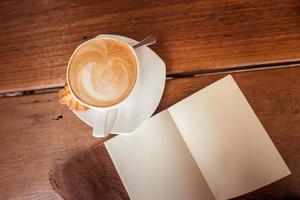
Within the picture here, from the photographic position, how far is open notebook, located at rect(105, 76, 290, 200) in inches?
23.2

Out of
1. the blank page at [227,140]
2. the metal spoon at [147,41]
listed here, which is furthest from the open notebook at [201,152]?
the metal spoon at [147,41]

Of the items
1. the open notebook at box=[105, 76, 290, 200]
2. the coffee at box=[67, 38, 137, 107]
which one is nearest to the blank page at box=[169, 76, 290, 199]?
the open notebook at box=[105, 76, 290, 200]

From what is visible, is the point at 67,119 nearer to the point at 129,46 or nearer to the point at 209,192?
the point at 129,46

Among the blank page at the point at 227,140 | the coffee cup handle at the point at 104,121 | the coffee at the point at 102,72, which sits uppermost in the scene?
the coffee at the point at 102,72

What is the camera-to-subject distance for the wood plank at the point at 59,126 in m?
0.61

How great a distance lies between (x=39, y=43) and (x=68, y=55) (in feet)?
0.25

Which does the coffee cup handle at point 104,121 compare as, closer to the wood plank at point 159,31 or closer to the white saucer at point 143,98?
the white saucer at point 143,98

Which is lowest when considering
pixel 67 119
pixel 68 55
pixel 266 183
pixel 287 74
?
pixel 266 183

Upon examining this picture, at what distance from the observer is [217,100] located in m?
0.63

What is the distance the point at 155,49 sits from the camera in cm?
66

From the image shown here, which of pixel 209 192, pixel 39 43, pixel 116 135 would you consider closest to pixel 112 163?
pixel 116 135

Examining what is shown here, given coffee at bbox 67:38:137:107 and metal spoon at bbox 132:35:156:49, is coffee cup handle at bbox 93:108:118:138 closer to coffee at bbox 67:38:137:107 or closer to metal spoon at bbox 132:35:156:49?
coffee at bbox 67:38:137:107

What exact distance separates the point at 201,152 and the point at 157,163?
0.09 meters

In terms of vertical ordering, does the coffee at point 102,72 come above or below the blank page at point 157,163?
above
